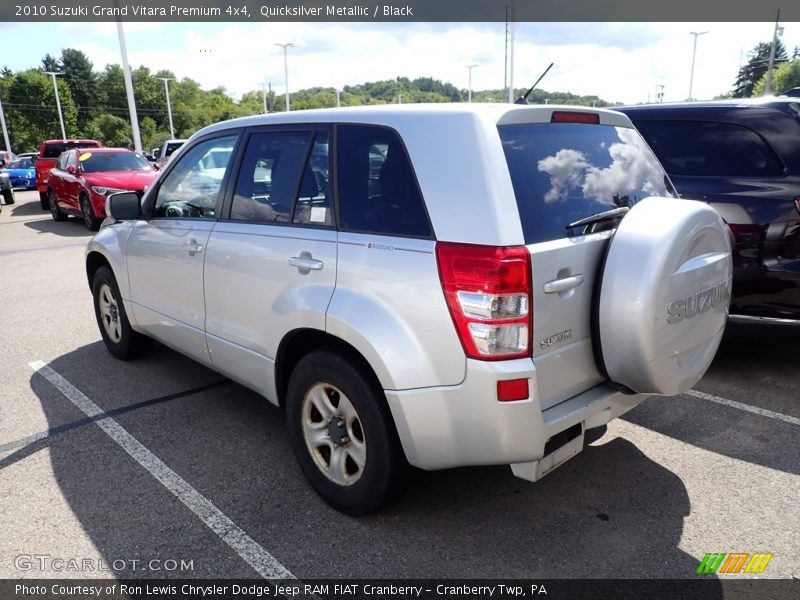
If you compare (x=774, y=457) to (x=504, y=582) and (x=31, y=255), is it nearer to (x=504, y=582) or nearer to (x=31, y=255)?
(x=504, y=582)

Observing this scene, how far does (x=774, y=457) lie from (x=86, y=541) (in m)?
3.65

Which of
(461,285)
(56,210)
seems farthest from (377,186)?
(56,210)

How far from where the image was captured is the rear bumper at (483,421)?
7.67 feet

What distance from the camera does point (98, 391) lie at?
14.7 ft

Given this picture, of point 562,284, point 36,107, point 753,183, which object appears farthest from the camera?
point 36,107

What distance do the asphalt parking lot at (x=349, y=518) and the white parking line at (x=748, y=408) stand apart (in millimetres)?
14

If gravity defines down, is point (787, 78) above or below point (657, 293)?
above

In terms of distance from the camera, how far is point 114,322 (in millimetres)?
5066

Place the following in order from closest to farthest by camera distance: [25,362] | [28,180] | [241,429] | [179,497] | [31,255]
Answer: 1. [179,497]
2. [241,429]
3. [25,362]
4. [31,255]
5. [28,180]

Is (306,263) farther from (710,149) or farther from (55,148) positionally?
(55,148)

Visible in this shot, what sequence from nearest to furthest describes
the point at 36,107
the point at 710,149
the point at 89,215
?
the point at 710,149 → the point at 89,215 → the point at 36,107

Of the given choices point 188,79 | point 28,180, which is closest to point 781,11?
point 28,180

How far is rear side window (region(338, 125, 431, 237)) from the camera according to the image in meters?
2.56

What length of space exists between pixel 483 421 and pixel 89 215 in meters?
13.1
